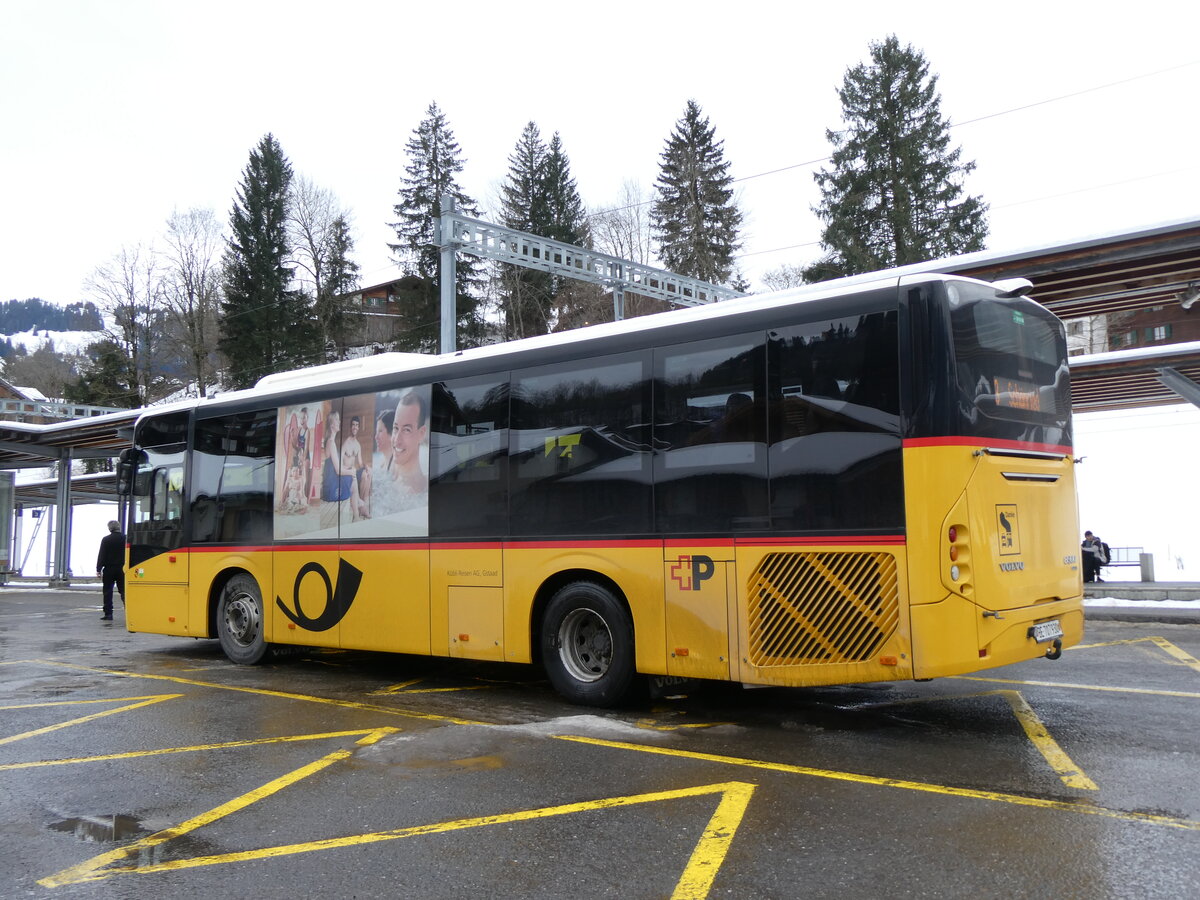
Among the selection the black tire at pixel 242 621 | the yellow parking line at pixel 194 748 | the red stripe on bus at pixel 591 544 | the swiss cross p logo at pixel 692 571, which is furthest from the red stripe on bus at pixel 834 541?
the black tire at pixel 242 621

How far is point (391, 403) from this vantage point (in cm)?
923

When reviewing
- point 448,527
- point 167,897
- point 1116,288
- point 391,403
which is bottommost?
point 167,897

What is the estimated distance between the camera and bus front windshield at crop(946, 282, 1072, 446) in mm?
6098

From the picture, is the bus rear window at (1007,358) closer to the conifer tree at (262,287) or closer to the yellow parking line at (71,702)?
the yellow parking line at (71,702)

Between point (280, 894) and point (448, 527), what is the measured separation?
4823 mm

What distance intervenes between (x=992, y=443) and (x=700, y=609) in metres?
2.33

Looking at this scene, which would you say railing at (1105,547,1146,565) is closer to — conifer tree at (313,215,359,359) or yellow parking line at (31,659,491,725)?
yellow parking line at (31,659,491,725)

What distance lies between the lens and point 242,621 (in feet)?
35.0

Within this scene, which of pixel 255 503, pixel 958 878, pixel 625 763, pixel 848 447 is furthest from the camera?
pixel 255 503

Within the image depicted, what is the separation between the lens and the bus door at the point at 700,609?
6688 millimetres

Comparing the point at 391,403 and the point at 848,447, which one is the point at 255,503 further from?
the point at 848,447

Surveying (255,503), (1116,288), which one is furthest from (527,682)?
(1116,288)

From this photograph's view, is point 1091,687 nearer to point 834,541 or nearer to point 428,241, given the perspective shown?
point 834,541

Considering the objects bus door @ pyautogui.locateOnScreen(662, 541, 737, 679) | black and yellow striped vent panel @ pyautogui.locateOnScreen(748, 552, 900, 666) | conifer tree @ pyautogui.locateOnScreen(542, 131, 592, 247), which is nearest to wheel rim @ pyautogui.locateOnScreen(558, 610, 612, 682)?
bus door @ pyautogui.locateOnScreen(662, 541, 737, 679)
